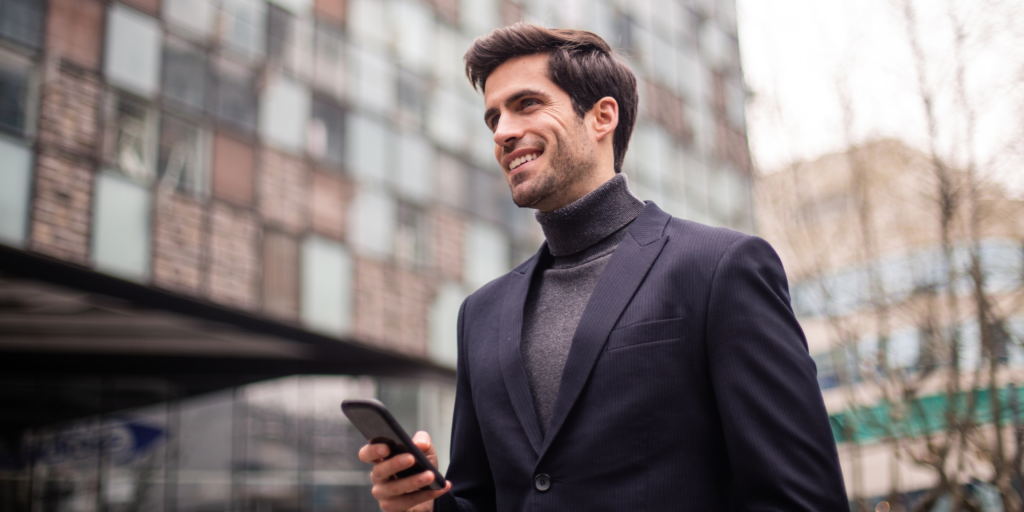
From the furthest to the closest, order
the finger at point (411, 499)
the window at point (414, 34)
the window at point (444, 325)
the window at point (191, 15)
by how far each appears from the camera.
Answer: the window at point (414, 34) < the window at point (444, 325) < the window at point (191, 15) < the finger at point (411, 499)

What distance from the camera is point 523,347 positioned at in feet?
6.88

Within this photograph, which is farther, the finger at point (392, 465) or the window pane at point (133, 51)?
the window pane at point (133, 51)

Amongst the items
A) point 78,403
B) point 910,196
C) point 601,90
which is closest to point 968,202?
point 910,196

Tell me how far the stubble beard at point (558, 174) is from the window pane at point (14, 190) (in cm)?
1019

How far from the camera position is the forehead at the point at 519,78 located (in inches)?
87.7

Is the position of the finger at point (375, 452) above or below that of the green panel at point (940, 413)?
below

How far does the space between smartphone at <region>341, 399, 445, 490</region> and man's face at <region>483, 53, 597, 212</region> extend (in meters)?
0.71

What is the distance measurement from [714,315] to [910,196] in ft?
33.6

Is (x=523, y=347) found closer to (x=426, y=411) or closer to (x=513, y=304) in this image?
(x=513, y=304)

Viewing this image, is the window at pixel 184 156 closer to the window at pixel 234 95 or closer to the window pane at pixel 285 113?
the window at pixel 234 95

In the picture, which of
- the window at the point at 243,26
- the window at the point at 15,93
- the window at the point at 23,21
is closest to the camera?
the window at the point at 15,93

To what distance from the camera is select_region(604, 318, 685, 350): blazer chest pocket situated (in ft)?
5.91

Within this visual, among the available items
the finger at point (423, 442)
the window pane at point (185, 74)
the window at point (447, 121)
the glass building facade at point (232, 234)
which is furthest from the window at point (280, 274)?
the finger at point (423, 442)

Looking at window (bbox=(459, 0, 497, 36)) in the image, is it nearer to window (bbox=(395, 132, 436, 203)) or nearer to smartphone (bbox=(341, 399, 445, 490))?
window (bbox=(395, 132, 436, 203))
